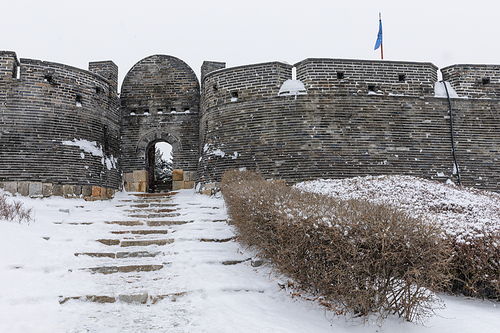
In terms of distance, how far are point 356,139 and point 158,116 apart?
7704mm

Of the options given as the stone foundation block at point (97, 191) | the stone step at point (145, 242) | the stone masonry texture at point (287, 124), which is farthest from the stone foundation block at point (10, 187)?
the stone step at point (145, 242)

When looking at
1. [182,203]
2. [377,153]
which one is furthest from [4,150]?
[377,153]

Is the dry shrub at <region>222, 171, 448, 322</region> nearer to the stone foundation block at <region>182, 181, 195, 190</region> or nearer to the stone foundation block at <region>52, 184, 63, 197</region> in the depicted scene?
the stone foundation block at <region>52, 184, 63, 197</region>

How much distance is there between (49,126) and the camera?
432 inches

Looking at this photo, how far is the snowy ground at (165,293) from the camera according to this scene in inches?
148

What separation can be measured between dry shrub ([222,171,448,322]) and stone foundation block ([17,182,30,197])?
8.99 metres

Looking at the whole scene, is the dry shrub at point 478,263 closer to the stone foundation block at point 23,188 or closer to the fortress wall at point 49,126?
the fortress wall at point 49,126

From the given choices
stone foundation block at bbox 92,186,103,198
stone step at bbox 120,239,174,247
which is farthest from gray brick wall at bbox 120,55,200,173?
stone step at bbox 120,239,174,247

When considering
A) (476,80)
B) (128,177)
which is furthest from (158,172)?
(476,80)

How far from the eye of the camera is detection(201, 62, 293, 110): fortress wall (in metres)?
11.8

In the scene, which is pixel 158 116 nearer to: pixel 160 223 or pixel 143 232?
pixel 160 223

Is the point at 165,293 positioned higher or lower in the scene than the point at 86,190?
lower

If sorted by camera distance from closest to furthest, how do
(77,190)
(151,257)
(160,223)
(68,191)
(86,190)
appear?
1. (151,257)
2. (160,223)
3. (68,191)
4. (77,190)
5. (86,190)

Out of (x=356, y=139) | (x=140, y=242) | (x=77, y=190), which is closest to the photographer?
(x=140, y=242)
